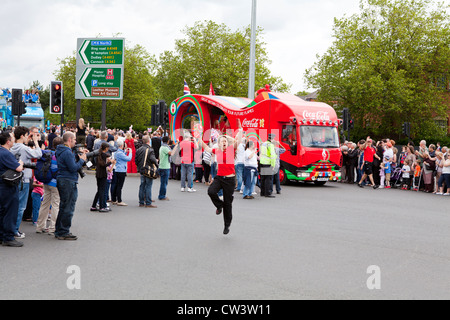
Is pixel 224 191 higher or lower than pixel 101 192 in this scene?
higher

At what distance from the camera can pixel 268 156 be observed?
1545 cm

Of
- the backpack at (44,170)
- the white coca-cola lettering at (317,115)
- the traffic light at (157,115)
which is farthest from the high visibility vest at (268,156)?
the traffic light at (157,115)

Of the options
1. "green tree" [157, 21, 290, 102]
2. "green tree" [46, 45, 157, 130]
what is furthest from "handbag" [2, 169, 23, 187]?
"green tree" [46, 45, 157, 130]

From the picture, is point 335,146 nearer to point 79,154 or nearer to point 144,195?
point 144,195

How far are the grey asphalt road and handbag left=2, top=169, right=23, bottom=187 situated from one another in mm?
940

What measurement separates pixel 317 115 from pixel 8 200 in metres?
14.0

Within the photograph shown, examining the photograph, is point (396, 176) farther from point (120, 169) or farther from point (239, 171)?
point (120, 169)

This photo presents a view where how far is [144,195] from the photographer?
1276cm

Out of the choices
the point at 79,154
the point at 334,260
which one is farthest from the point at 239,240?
the point at 79,154

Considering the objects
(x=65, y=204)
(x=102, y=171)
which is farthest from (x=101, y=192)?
(x=65, y=204)

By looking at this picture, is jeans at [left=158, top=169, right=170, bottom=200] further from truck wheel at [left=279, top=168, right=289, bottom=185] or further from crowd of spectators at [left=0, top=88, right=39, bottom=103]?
crowd of spectators at [left=0, top=88, right=39, bottom=103]

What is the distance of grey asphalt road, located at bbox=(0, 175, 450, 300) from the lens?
5492 millimetres

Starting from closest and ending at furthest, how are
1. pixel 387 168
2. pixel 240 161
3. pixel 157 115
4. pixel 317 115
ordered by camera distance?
pixel 240 161
pixel 317 115
pixel 387 168
pixel 157 115

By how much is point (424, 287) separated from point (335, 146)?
14.4m
